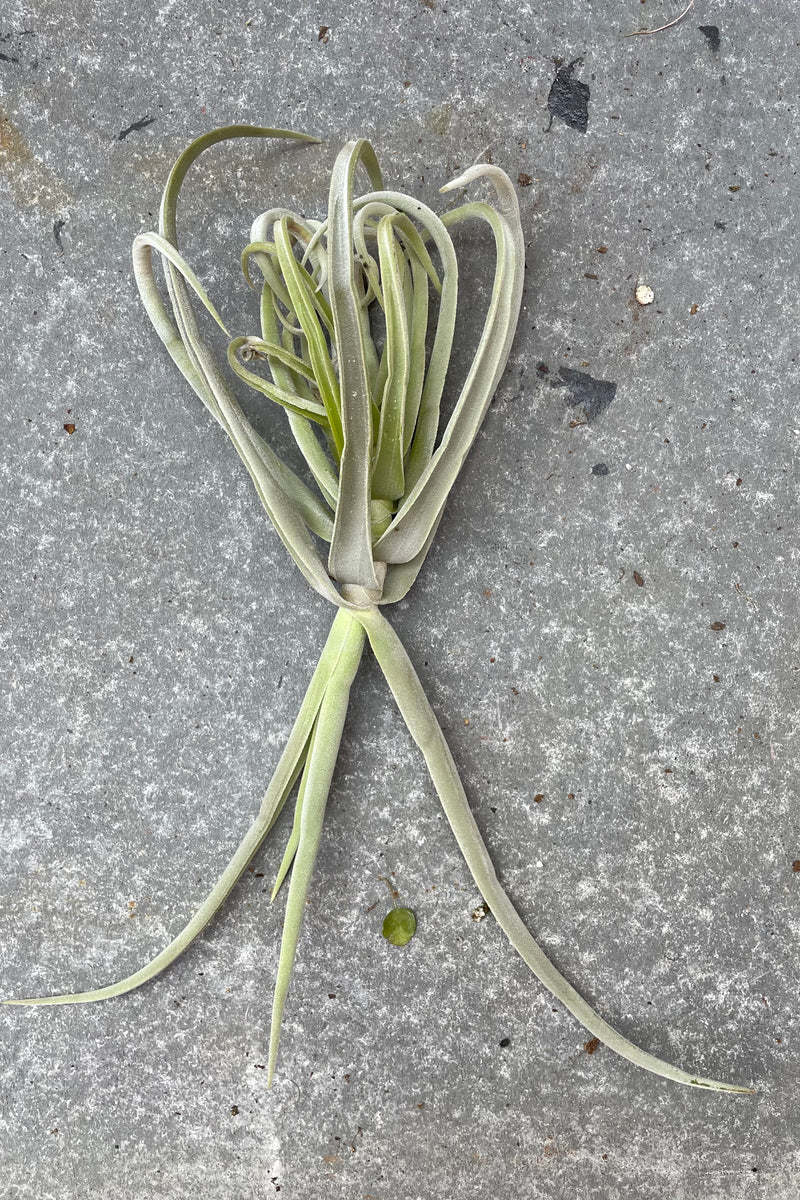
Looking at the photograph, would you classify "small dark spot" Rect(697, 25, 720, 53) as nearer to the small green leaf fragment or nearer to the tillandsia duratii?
the tillandsia duratii

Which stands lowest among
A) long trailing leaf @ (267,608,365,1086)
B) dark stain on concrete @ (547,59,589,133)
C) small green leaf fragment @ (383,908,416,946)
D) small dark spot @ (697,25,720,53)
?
small green leaf fragment @ (383,908,416,946)

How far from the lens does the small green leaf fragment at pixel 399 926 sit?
1078 millimetres

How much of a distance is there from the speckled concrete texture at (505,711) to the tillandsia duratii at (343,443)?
5cm

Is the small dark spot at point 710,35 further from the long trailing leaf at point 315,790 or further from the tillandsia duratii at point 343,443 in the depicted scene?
the long trailing leaf at point 315,790

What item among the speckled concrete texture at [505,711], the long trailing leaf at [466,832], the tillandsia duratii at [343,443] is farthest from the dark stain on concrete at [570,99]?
the long trailing leaf at [466,832]

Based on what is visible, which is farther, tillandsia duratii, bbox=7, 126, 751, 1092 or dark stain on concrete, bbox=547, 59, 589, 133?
dark stain on concrete, bbox=547, 59, 589, 133

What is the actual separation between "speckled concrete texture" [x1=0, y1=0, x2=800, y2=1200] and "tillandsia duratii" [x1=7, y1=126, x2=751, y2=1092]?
0.05 metres

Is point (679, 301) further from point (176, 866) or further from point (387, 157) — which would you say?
point (176, 866)

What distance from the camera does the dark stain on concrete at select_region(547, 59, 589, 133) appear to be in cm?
109

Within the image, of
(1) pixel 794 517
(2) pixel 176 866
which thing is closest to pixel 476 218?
(1) pixel 794 517

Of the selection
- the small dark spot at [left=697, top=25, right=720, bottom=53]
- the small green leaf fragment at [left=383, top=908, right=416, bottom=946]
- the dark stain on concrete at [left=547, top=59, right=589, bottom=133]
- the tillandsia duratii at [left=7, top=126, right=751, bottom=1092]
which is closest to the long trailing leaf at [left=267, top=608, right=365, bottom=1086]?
the tillandsia duratii at [left=7, top=126, right=751, bottom=1092]

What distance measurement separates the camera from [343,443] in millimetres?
967

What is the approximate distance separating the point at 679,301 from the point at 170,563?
2.53 feet

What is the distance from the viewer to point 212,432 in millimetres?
1103
